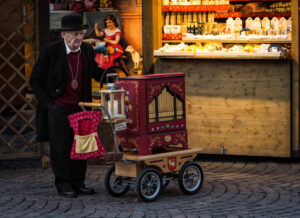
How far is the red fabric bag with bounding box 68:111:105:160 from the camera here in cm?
715

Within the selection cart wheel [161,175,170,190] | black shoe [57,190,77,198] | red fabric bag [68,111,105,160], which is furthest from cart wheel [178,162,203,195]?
black shoe [57,190,77,198]

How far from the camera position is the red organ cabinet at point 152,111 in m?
7.26

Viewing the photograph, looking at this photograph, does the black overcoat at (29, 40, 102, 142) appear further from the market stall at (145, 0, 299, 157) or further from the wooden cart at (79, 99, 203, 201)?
the market stall at (145, 0, 299, 157)

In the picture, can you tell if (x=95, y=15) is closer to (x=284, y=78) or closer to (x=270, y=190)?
(x=284, y=78)

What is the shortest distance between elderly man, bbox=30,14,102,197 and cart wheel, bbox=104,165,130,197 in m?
0.26

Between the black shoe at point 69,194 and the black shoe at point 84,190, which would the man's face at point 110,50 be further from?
the black shoe at point 69,194

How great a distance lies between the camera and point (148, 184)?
23.7 feet

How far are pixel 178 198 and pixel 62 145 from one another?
1.34m

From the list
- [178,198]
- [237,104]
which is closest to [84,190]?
[178,198]

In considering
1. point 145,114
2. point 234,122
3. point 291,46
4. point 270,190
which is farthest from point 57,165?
point 291,46

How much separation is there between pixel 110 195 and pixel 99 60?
321 cm

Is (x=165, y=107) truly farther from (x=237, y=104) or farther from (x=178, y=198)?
(x=237, y=104)

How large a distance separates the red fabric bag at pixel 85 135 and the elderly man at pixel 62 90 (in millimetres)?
295

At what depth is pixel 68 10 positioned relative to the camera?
33.3ft
